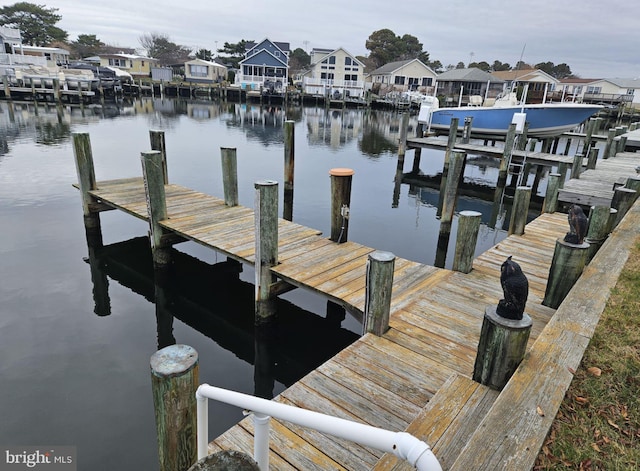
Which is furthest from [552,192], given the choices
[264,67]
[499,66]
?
[499,66]

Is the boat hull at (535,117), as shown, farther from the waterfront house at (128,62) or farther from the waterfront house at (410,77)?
the waterfront house at (128,62)

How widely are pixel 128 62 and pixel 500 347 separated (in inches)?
3275

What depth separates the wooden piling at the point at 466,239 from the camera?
611cm

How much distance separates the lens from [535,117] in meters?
21.4

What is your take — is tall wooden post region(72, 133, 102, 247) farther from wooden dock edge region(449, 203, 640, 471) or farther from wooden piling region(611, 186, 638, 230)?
wooden piling region(611, 186, 638, 230)

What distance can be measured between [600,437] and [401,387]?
66.2 inches

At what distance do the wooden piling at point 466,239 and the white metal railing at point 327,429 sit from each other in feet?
16.2

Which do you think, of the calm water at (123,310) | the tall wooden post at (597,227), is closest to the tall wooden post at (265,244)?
the calm water at (123,310)

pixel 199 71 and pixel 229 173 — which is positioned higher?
pixel 199 71

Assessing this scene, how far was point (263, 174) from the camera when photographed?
1838 centimetres

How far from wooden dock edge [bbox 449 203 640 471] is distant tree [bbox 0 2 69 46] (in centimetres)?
9290

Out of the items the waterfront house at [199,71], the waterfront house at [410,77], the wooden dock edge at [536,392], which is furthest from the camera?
the waterfront house at [199,71]

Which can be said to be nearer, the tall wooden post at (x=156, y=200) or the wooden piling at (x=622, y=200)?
the wooden piling at (x=622, y=200)

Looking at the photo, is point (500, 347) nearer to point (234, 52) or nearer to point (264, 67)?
point (264, 67)
